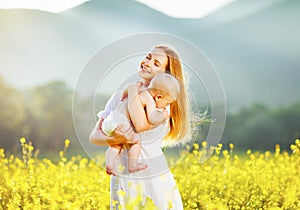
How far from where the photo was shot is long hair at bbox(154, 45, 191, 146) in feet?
9.05

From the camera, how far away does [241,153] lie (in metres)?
10.1

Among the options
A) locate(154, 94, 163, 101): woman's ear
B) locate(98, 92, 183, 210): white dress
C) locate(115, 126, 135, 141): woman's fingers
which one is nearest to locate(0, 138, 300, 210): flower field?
locate(98, 92, 183, 210): white dress

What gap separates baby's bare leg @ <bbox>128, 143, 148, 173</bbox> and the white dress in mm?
24

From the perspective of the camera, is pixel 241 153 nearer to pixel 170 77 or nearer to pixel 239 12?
pixel 239 12

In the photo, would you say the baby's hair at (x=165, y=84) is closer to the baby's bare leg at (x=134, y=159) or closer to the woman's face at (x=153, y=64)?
the woman's face at (x=153, y=64)

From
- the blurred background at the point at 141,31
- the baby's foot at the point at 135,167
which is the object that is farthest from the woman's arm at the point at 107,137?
the blurred background at the point at 141,31

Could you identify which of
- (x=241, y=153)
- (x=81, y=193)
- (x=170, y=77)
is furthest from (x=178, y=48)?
(x=241, y=153)

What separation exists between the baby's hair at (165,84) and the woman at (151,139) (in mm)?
51

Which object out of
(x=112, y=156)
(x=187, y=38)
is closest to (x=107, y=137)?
(x=112, y=156)

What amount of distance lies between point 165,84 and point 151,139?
30cm

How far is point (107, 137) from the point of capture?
274 centimetres

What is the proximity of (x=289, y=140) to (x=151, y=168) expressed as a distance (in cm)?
807

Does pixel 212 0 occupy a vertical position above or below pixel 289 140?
above

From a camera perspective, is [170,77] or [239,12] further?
[239,12]
